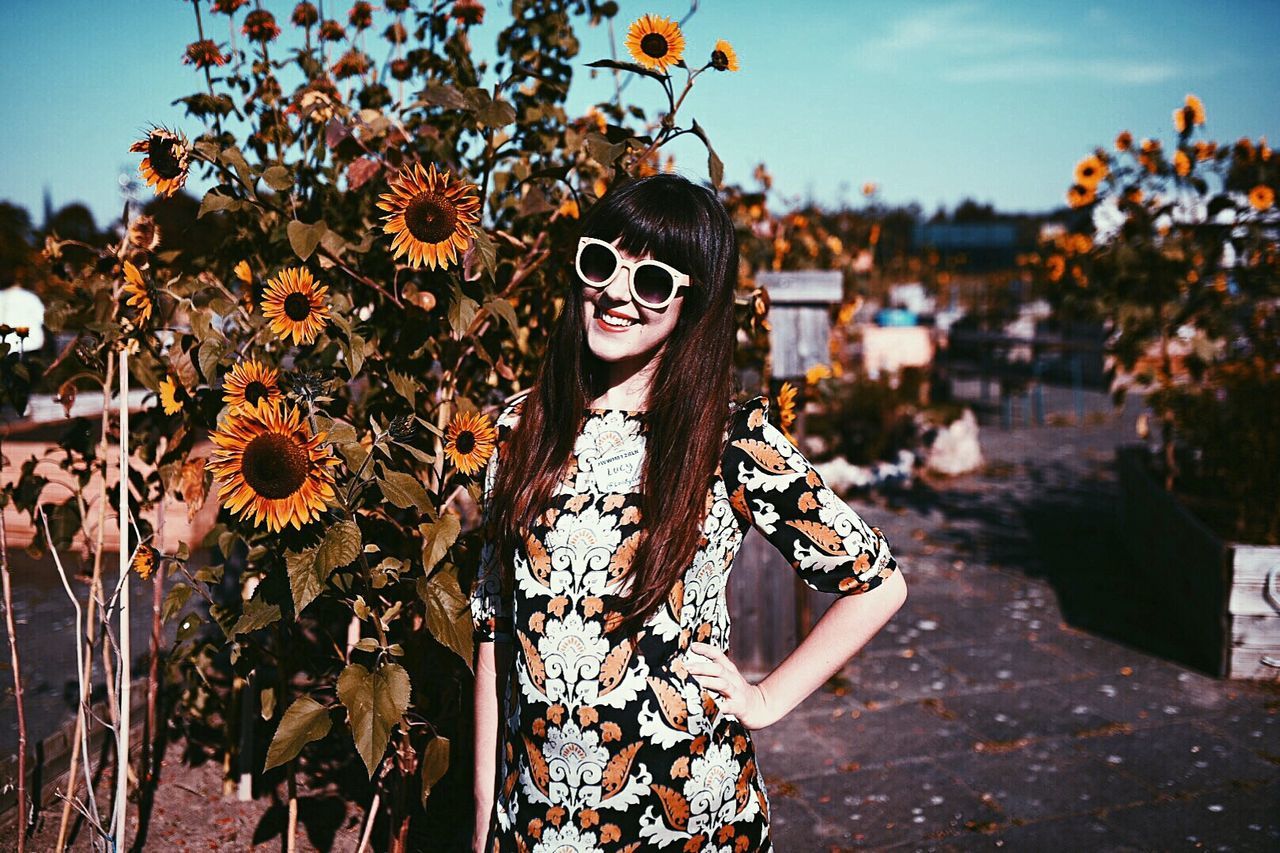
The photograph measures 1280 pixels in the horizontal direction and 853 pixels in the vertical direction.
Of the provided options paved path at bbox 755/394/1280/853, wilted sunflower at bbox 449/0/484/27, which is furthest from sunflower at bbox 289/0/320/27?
paved path at bbox 755/394/1280/853

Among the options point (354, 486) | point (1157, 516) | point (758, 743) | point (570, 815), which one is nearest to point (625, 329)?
point (354, 486)

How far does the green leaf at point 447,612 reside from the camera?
163 centimetres

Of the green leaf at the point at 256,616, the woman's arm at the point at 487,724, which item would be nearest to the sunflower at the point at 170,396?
the green leaf at the point at 256,616

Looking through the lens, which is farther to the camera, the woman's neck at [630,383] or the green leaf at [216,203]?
the green leaf at [216,203]

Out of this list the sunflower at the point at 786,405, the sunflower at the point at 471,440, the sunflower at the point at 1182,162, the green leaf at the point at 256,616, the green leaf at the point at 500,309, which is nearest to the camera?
the green leaf at the point at 256,616

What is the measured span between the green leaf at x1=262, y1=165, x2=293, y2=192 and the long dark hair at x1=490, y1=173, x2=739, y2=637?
2.17 feet

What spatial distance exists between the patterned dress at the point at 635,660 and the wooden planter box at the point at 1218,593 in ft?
10.8

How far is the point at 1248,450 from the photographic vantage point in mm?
4555

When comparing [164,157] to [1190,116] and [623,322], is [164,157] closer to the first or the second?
[623,322]

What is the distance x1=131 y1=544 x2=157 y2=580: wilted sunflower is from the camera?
2053mm

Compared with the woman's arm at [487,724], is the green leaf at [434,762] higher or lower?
lower

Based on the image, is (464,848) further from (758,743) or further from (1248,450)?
(1248,450)

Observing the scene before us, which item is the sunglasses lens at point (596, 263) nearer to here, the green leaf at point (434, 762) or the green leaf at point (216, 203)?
the green leaf at point (216, 203)

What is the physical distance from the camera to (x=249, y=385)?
1660 millimetres
